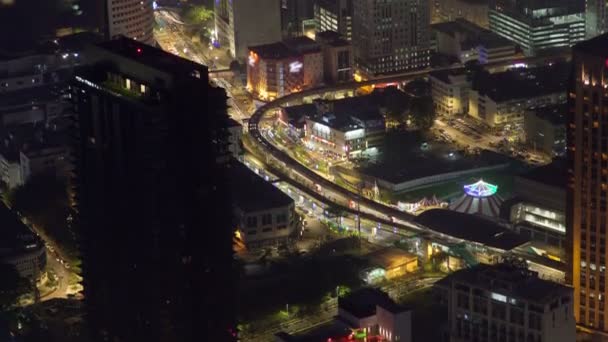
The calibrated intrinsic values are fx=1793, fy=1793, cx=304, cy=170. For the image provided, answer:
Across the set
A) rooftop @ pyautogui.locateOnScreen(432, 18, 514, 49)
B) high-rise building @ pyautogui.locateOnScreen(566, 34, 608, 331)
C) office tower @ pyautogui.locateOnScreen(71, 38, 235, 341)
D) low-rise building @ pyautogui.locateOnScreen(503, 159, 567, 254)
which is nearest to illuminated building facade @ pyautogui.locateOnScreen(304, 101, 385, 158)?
low-rise building @ pyautogui.locateOnScreen(503, 159, 567, 254)

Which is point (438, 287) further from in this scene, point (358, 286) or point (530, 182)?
point (530, 182)

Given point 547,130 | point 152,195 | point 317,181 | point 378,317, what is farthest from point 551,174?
point 152,195

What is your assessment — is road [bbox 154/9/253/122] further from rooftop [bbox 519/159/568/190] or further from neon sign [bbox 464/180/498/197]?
rooftop [bbox 519/159/568/190]

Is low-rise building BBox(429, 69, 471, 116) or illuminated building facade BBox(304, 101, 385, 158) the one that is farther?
low-rise building BBox(429, 69, 471, 116)

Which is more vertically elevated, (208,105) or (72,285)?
(208,105)

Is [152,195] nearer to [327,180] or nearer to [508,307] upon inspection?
[508,307]

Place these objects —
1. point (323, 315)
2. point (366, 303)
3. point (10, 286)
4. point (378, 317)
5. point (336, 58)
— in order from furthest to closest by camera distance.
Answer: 1. point (336, 58)
2. point (10, 286)
3. point (323, 315)
4. point (366, 303)
5. point (378, 317)

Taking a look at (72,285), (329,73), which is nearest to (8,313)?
(72,285)
